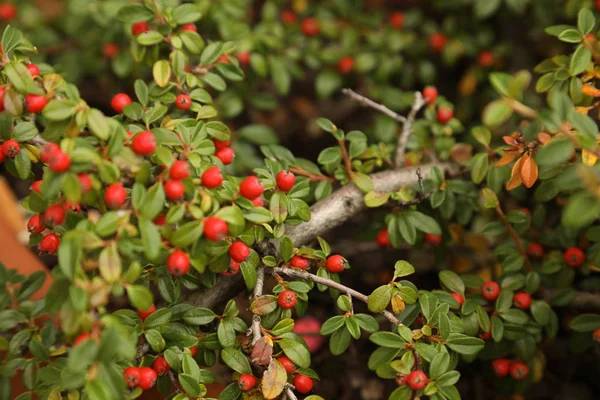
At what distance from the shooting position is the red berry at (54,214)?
1.11 meters

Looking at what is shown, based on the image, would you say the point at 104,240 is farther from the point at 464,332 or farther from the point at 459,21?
the point at 459,21

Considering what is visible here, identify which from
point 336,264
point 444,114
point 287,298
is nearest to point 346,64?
point 444,114

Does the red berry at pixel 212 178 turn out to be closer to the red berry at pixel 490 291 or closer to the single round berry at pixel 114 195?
the single round berry at pixel 114 195

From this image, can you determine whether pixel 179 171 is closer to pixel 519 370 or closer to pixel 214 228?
pixel 214 228

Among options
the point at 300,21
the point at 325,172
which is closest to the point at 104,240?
the point at 325,172

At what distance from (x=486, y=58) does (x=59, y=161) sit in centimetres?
177

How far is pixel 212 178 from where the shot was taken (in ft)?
3.73

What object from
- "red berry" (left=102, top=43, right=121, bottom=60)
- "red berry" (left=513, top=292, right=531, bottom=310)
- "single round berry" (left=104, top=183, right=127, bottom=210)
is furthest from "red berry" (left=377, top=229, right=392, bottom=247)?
"red berry" (left=102, top=43, right=121, bottom=60)

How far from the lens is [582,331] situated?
147cm

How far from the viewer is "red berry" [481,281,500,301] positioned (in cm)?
153

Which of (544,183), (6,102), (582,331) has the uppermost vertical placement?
(6,102)

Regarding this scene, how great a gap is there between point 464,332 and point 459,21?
1411mm

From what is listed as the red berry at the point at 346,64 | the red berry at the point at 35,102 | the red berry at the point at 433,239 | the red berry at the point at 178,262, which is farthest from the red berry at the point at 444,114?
the red berry at the point at 35,102

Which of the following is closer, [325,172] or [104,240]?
[104,240]
